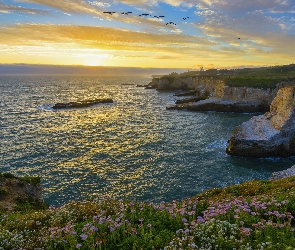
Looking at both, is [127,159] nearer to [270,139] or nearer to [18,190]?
[18,190]

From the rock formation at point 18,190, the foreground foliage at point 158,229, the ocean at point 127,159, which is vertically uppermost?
the foreground foliage at point 158,229

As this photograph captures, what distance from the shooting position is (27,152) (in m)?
35.2

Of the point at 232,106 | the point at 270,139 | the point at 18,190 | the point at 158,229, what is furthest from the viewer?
the point at 232,106

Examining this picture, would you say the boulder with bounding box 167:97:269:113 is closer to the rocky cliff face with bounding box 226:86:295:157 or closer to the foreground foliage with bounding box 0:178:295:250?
the rocky cliff face with bounding box 226:86:295:157

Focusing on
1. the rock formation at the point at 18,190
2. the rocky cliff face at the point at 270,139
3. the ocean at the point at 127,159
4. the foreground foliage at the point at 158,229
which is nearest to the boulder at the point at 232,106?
the ocean at the point at 127,159

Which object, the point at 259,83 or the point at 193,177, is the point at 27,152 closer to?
the point at 193,177

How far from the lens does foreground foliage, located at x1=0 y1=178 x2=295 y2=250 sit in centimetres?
743

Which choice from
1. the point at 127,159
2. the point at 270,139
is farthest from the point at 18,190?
the point at 270,139

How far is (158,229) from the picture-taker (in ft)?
28.6

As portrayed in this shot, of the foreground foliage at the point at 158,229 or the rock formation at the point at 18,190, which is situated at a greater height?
the foreground foliage at the point at 158,229

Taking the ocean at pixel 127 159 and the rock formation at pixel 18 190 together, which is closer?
the rock formation at pixel 18 190

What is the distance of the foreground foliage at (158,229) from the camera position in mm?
7426

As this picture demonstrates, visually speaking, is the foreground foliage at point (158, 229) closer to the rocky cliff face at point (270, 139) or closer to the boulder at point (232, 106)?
the rocky cliff face at point (270, 139)

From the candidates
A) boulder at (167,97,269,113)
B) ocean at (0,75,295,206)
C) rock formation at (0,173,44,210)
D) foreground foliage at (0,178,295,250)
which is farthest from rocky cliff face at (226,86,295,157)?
boulder at (167,97,269,113)
